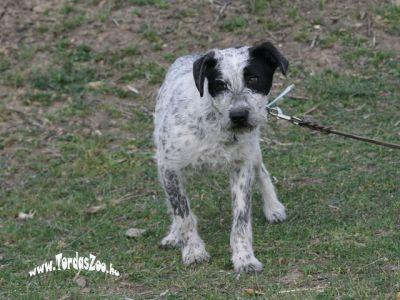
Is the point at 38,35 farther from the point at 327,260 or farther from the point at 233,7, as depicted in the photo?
the point at 327,260

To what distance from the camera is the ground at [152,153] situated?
6.32 metres

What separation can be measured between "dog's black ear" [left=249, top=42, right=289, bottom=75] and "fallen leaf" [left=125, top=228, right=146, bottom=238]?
200 centimetres

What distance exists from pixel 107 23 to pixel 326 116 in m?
3.37

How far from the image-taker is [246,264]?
6352 mm

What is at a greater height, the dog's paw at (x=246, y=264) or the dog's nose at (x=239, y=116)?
the dog's nose at (x=239, y=116)

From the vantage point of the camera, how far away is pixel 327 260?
6.36 metres

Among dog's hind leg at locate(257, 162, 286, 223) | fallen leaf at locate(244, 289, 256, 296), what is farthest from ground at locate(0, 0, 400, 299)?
dog's hind leg at locate(257, 162, 286, 223)

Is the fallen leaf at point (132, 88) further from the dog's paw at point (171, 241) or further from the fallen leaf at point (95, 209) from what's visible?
the dog's paw at point (171, 241)

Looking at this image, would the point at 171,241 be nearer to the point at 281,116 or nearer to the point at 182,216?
the point at 182,216

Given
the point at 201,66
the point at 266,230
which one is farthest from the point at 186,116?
the point at 266,230

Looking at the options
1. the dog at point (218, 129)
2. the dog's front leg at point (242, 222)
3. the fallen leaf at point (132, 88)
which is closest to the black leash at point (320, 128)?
the dog at point (218, 129)

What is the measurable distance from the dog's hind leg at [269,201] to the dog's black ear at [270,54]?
59.7 inches

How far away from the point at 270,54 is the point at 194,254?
157 cm

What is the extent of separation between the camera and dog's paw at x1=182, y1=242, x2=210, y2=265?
6605 mm
